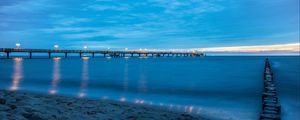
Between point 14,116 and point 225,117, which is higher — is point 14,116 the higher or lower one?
the higher one

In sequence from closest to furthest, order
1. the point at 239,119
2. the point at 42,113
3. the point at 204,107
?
the point at 42,113
the point at 239,119
the point at 204,107

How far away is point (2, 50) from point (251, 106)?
321ft

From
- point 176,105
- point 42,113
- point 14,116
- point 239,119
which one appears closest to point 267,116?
point 239,119

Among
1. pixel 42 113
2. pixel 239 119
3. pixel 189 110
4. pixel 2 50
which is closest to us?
pixel 42 113

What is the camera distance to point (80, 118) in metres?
7.90

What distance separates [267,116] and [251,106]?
541 cm

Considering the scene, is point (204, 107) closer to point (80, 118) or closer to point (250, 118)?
point (250, 118)

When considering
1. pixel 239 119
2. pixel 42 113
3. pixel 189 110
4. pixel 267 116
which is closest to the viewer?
pixel 42 113

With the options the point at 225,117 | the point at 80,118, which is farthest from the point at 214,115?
the point at 80,118

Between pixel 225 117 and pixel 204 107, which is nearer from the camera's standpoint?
pixel 225 117

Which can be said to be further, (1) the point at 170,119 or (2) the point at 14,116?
(1) the point at 170,119

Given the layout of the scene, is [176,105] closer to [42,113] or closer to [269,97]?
[269,97]

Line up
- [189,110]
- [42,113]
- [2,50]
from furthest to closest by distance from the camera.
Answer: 1. [2,50]
2. [189,110]
3. [42,113]

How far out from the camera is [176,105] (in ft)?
45.0
